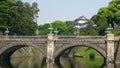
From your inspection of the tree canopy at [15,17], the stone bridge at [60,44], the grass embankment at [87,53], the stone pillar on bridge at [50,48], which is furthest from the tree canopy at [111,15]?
the stone pillar on bridge at [50,48]

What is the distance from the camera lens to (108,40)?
226 feet

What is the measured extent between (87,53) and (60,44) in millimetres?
19241

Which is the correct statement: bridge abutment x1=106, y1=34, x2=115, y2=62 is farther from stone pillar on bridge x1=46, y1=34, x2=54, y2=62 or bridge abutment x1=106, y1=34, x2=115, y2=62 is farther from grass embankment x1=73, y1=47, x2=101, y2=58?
grass embankment x1=73, y1=47, x2=101, y2=58

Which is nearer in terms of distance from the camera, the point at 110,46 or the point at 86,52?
the point at 110,46

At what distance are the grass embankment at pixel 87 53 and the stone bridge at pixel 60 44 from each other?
15.0 m

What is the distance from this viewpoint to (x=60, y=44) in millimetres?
72000

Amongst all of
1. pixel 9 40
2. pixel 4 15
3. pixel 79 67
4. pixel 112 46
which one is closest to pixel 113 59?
pixel 112 46

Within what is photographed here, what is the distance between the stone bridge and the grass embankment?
1502 centimetres

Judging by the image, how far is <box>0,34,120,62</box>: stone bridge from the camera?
69.3 metres

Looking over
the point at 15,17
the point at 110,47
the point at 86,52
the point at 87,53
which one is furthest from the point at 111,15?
the point at 110,47

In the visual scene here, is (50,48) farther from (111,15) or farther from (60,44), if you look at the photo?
(111,15)

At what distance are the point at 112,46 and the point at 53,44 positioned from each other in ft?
35.4

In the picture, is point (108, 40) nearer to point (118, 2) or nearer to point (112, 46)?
point (112, 46)

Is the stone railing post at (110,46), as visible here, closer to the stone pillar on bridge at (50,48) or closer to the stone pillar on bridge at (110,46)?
the stone pillar on bridge at (110,46)
